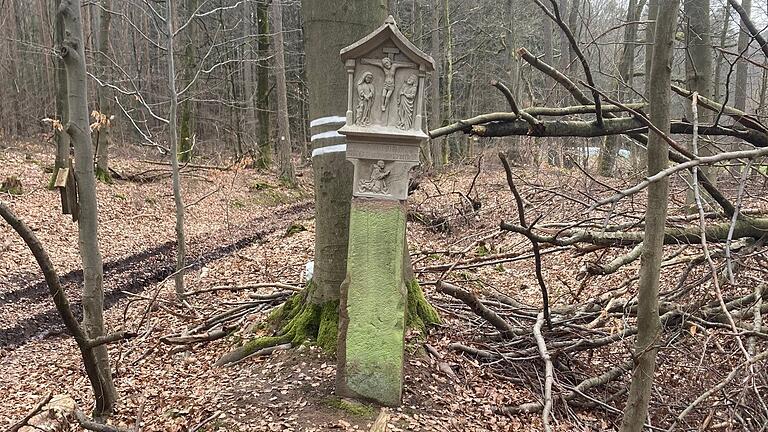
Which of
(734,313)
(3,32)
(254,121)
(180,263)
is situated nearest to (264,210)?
(254,121)

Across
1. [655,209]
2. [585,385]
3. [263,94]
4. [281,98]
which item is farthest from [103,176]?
[655,209]

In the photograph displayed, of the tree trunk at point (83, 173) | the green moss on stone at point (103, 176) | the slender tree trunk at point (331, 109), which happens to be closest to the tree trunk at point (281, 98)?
the green moss on stone at point (103, 176)

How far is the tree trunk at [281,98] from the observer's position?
59.5 feet

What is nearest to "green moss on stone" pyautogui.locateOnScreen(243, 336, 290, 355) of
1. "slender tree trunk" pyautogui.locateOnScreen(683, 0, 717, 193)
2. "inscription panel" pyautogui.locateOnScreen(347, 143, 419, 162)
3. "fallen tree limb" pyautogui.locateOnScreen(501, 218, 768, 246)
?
"inscription panel" pyautogui.locateOnScreen(347, 143, 419, 162)

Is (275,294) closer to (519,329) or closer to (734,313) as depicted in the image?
(519,329)

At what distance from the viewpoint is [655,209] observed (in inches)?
98.5

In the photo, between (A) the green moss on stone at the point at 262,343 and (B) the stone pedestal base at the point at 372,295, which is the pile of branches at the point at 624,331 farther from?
(A) the green moss on stone at the point at 262,343

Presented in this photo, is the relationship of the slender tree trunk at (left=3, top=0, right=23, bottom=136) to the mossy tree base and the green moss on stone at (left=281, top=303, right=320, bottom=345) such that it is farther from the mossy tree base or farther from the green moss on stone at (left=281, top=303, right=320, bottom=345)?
the green moss on stone at (left=281, top=303, right=320, bottom=345)

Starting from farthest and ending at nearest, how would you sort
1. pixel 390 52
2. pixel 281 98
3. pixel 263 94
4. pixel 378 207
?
pixel 263 94, pixel 281 98, pixel 378 207, pixel 390 52

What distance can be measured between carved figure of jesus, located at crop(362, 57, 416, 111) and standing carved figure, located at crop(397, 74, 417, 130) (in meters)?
0.07

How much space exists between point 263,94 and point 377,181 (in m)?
19.1

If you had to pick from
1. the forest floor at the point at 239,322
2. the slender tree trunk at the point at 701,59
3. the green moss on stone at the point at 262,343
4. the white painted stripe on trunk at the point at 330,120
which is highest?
the slender tree trunk at the point at 701,59

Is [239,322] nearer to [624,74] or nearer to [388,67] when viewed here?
[388,67]

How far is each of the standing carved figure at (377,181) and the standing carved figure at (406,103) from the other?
0.30 m
